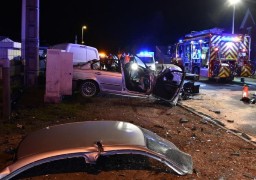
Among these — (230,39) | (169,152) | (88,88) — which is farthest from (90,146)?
(230,39)

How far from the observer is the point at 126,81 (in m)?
12.7

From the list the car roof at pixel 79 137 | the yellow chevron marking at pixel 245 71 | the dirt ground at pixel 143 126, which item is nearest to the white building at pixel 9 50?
the dirt ground at pixel 143 126

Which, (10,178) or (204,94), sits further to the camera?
(204,94)

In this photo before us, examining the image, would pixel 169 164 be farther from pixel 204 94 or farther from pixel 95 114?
pixel 204 94

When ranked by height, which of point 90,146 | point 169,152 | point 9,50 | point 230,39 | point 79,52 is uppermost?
point 230,39

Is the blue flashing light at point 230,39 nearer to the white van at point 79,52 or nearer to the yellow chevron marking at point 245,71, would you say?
the yellow chevron marking at point 245,71

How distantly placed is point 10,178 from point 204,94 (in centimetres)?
1397

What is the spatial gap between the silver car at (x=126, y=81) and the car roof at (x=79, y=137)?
829cm

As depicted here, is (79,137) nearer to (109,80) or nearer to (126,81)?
(126,81)

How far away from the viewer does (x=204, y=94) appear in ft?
53.2

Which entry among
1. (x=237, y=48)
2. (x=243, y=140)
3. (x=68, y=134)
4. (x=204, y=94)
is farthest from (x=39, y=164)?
(x=237, y=48)

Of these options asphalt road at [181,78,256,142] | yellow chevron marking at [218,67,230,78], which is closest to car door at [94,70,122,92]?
asphalt road at [181,78,256,142]

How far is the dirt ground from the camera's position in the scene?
10.4 feet

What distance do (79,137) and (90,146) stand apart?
0.28 m
